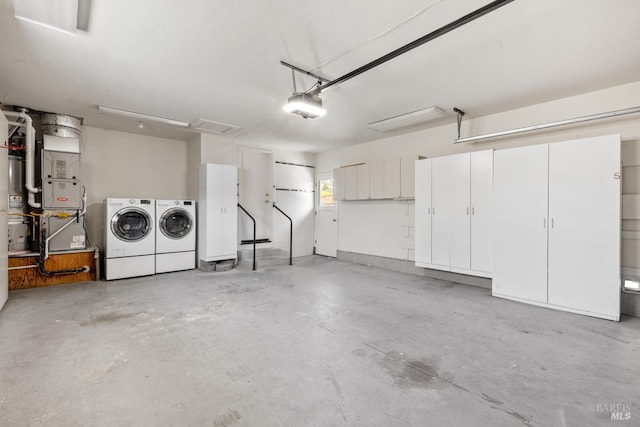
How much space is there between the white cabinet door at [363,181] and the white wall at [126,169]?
391 cm

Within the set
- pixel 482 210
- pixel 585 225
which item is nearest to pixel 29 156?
pixel 482 210

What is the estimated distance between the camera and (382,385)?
80.0 inches

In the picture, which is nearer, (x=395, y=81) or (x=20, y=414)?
(x=20, y=414)

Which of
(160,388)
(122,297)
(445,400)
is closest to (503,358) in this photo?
(445,400)

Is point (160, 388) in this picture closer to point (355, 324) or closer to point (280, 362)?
point (280, 362)

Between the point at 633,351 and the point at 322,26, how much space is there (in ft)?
13.0

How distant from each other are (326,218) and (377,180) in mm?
2092

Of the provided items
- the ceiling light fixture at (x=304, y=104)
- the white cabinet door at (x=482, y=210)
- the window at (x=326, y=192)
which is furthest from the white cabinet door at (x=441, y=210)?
the window at (x=326, y=192)

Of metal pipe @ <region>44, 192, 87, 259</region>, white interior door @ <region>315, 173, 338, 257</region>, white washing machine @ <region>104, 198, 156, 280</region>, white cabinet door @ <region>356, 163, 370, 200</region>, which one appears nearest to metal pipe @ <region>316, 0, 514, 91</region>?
white cabinet door @ <region>356, 163, 370, 200</region>

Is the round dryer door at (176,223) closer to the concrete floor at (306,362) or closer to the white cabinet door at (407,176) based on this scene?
the concrete floor at (306,362)

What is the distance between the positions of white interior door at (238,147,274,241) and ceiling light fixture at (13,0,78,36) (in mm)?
4266

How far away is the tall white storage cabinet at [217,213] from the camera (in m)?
5.64

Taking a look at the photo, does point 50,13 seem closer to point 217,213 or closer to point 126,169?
point 217,213

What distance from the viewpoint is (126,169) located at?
19.0ft
